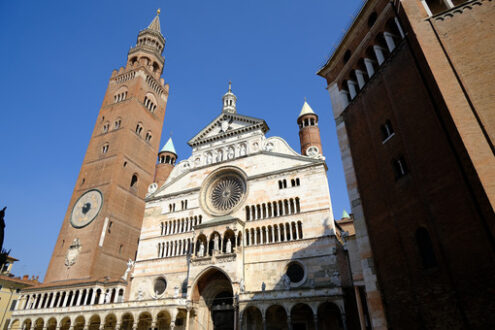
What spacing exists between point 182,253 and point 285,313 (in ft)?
34.6

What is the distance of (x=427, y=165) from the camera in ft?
35.8

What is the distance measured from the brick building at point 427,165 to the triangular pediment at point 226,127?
16.1 metres

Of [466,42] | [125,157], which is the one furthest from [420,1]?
[125,157]

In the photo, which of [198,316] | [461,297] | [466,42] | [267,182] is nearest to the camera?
[461,297]

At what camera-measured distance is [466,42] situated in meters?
11.4

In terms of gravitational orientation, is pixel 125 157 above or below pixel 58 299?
above

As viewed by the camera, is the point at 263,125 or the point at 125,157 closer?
the point at 263,125

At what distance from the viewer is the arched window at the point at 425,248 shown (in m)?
10.4

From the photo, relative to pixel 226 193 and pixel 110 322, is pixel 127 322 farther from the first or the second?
pixel 226 193

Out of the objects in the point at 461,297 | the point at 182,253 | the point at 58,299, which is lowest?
the point at 461,297

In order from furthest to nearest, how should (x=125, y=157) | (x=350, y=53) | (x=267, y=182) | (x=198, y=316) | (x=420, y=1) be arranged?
(x=125, y=157) < (x=267, y=182) < (x=198, y=316) < (x=350, y=53) < (x=420, y=1)

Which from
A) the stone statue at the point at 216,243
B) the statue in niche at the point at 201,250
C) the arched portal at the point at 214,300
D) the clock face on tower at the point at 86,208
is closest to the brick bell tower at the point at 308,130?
the stone statue at the point at 216,243

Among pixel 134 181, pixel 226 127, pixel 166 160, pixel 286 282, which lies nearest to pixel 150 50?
pixel 166 160

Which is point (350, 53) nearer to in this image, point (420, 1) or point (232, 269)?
point (420, 1)
